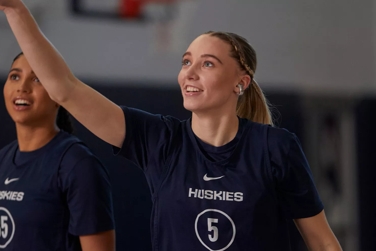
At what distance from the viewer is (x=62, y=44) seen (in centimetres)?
462

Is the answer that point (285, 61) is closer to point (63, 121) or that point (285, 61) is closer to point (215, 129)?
point (63, 121)

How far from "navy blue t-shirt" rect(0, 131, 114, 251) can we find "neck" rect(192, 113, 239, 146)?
40cm

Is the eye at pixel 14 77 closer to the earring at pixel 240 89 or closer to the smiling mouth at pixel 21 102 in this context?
the smiling mouth at pixel 21 102

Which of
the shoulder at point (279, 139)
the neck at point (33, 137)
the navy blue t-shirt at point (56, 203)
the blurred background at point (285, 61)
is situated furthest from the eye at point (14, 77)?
the blurred background at point (285, 61)

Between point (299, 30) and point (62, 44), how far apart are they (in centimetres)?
220

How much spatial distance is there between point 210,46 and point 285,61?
376cm

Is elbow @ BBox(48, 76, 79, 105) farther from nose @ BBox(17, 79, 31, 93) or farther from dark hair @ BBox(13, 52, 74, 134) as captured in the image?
dark hair @ BBox(13, 52, 74, 134)

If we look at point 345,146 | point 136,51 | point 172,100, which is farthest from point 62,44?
point 345,146

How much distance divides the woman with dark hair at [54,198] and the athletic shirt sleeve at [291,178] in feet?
1.94

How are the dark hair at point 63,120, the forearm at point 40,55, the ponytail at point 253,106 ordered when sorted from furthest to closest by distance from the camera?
the dark hair at point 63,120
the ponytail at point 253,106
the forearm at point 40,55

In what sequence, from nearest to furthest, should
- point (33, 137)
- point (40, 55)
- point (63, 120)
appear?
point (40, 55) < point (33, 137) < point (63, 120)

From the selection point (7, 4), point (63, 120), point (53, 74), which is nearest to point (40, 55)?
point (53, 74)

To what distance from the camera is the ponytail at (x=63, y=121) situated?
88.6 inches

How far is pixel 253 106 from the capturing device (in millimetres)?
2004
